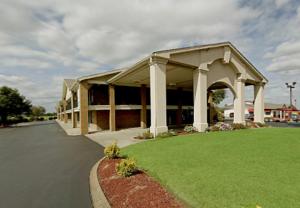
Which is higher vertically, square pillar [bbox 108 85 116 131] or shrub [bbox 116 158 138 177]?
square pillar [bbox 108 85 116 131]

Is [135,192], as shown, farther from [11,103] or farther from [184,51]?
[11,103]

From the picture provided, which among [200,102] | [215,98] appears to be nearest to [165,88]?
[200,102]

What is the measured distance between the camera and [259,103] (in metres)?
25.4

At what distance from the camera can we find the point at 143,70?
59.8ft

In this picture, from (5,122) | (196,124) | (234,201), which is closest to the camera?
(234,201)

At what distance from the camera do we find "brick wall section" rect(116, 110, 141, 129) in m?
25.2

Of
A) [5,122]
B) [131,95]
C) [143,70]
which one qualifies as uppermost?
[143,70]

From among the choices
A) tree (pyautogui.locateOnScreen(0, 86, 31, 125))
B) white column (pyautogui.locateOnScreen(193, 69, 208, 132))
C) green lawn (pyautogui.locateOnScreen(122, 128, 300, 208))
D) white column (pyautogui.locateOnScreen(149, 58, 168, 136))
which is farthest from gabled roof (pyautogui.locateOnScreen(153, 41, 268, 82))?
tree (pyautogui.locateOnScreen(0, 86, 31, 125))

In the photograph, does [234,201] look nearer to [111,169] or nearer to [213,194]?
[213,194]

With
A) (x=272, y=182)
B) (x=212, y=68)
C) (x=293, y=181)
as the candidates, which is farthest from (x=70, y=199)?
(x=212, y=68)

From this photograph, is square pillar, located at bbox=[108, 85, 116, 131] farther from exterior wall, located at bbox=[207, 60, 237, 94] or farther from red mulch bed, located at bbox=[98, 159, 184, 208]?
red mulch bed, located at bbox=[98, 159, 184, 208]

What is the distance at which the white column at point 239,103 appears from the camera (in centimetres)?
2141

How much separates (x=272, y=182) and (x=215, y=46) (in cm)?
1526

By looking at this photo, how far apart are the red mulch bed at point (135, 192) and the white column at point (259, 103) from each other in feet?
74.8
